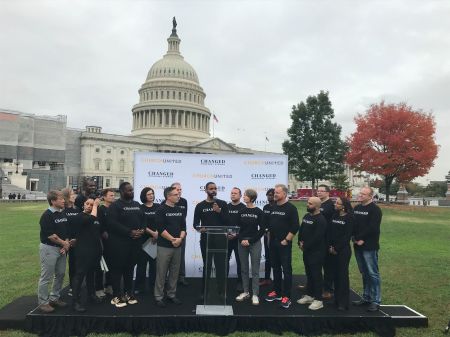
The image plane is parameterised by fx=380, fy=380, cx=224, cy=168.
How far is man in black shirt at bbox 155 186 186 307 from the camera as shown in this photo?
687cm

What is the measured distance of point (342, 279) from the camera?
698cm

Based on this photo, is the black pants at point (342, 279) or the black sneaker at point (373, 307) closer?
the black sneaker at point (373, 307)

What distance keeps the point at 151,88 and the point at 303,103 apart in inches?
2423

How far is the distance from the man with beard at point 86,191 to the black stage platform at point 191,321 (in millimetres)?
1944

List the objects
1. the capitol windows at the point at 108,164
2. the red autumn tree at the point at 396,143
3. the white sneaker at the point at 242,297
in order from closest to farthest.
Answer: the white sneaker at the point at 242,297, the red autumn tree at the point at 396,143, the capitol windows at the point at 108,164

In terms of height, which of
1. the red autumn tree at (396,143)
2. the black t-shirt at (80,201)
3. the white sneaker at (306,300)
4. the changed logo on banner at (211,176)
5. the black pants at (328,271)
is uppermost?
the red autumn tree at (396,143)

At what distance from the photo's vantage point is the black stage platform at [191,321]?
20.4 ft

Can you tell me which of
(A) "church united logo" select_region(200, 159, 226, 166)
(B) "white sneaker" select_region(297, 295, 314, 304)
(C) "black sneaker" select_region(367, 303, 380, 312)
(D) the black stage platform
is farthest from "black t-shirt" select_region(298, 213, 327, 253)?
(A) "church united logo" select_region(200, 159, 226, 166)

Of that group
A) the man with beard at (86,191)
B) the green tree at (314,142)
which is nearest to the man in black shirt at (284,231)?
the man with beard at (86,191)

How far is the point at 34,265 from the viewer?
35.3ft

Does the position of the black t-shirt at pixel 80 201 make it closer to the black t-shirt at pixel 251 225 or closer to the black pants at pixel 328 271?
the black t-shirt at pixel 251 225

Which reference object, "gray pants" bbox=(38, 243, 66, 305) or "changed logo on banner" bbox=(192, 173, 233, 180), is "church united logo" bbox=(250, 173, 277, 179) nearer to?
"changed logo on banner" bbox=(192, 173, 233, 180)

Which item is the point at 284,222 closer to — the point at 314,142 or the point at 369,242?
the point at 369,242

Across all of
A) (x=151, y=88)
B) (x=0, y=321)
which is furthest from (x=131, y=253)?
(x=151, y=88)
